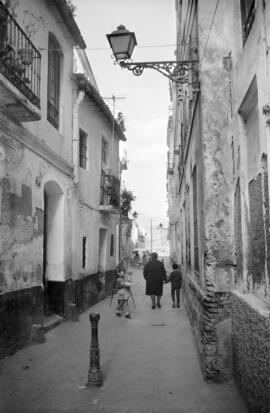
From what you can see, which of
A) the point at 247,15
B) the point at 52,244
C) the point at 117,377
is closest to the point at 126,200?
the point at 52,244

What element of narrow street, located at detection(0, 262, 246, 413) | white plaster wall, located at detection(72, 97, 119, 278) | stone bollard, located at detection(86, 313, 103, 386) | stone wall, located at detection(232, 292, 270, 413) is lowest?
narrow street, located at detection(0, 262, 246, 413)

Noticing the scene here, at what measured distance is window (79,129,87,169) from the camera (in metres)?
12.2

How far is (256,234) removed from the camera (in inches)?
177

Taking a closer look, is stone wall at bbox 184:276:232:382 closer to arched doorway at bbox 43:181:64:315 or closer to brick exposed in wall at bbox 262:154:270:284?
brick exposed in wall at bbox 262:154:270:284

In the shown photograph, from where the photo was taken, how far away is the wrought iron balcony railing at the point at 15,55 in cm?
634

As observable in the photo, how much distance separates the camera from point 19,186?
7.43 meters

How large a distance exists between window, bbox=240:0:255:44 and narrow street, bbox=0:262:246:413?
170 inches

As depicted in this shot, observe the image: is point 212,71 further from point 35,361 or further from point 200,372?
point 35,361

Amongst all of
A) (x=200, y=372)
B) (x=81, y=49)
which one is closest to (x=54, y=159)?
(x=81, y=49)

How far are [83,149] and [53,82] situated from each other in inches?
113

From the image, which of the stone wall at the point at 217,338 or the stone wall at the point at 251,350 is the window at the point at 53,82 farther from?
the stone wall at the point at 251,350

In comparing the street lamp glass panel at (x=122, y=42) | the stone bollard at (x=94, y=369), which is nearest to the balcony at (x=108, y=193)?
the street lamp glass panel at (x=122, y=42)

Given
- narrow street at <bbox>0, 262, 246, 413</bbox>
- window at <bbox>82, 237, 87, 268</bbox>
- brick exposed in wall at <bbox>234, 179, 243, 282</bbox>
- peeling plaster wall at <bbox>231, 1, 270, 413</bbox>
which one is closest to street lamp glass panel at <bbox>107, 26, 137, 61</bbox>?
peeling plaster wall at <bbox>231, 1, 270, 413</bbox>

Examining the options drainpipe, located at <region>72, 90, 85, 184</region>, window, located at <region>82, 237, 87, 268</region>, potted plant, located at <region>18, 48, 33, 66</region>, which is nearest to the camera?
potted plant, located at <region>18, 48, 33, 66</region>
